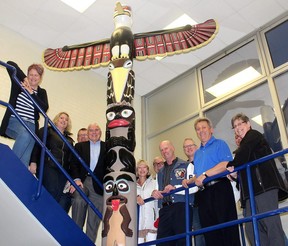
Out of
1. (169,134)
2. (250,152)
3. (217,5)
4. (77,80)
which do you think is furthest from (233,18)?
(250,152)

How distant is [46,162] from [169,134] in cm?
417

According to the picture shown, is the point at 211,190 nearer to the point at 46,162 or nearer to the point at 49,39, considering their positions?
the point at 46,162

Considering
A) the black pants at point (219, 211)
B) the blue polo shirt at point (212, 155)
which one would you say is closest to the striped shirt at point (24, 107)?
the blue polo shirt at point (212, 155)

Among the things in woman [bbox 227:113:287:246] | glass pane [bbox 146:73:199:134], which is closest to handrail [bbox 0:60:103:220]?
woman [bbox 227:113:287:246]

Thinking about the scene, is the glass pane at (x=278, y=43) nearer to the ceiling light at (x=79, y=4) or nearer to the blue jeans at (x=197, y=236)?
the ceiling light at (x=79, y=4)

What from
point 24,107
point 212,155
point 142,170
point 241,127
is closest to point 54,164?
A: point 24,107

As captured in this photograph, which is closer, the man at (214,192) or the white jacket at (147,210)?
the man at (214,192)

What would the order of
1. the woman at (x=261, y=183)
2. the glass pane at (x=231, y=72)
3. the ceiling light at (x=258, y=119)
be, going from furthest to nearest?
the glass pane at (x=231, y=72) < the ceiling light at (x=258, y=119) < the woman at (x=261, y=183)

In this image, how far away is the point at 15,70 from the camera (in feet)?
12.7

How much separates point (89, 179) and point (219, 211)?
1.78m

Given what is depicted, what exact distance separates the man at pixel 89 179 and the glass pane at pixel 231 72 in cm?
343

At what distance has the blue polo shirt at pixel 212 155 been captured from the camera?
3.83 metres

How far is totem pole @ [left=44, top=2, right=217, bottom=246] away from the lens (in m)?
3.67

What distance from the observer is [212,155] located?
152 inches
